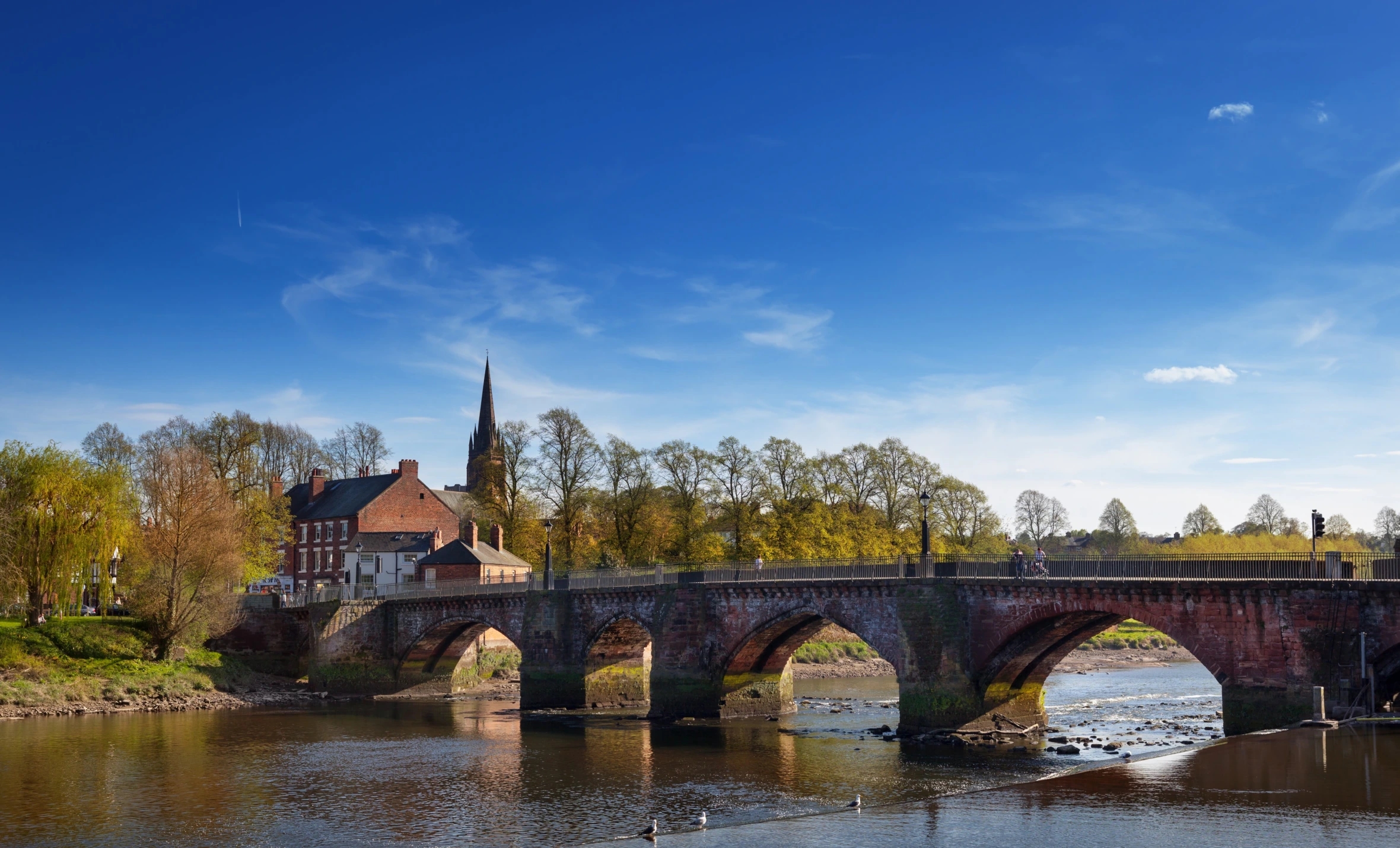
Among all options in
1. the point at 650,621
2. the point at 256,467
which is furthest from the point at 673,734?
the point at 256,467

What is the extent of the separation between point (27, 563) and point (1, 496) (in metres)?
3.21

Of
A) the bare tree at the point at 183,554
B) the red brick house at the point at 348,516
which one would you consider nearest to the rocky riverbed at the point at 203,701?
the bare tree at the point at 183,554

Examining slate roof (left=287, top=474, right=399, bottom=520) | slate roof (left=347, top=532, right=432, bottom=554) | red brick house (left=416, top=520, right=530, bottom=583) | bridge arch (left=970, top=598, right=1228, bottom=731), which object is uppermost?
slate roof (left=287, top=474, right=399, bottom=520)

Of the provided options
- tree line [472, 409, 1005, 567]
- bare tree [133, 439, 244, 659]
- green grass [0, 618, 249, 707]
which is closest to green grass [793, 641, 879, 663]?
tree line [472, 409, 1005, 567]

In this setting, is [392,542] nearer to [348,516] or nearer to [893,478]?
[348,516]

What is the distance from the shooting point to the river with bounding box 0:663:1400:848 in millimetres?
21016

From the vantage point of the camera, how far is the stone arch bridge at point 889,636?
2997 cm

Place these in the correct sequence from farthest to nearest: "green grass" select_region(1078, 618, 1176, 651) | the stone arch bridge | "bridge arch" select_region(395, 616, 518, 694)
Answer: "green grass" select_region(1078, 618, 1176, 651) < "bridge arch" select_region(395, 616, 518, 694) < the stone arch bridge

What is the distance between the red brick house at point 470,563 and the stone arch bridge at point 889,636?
4.14 m

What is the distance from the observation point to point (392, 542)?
270ft

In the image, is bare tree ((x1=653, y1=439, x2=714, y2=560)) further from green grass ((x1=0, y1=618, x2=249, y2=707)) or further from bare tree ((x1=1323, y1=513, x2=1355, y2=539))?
bare tree ((x1=1323, y1=513, x2=1355, y2=539))

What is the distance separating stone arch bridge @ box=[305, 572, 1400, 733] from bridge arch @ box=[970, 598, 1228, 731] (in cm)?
6

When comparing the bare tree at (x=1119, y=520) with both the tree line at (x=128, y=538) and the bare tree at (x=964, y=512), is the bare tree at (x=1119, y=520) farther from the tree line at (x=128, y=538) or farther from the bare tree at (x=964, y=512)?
the tree line at (x=128, y=538)

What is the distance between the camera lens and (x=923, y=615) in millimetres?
38062
